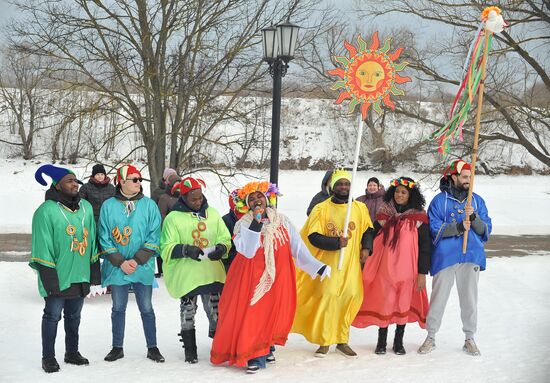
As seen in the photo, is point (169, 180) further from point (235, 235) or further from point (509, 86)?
point (509, 86)

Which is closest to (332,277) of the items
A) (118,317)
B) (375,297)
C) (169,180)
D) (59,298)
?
(375,297)

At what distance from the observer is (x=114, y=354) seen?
6055 mm

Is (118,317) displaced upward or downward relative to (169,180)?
downward

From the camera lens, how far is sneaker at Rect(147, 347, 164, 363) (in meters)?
6.02

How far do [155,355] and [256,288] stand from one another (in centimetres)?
120

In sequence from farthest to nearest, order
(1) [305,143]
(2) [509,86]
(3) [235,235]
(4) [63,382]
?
(1) [305,143]
(2) [509,86]
(3) [235,235]
(4) [63,382]

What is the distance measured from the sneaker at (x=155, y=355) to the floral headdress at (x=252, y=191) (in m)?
1.52

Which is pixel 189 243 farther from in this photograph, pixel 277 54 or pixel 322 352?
pixel 277 54

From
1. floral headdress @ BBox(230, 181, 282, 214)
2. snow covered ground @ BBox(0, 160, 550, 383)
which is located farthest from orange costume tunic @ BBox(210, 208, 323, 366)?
snow covered ground @ BBox(0, 160, 550, 383)

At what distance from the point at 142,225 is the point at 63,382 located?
1484 millimetres

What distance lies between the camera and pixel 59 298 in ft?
18.7

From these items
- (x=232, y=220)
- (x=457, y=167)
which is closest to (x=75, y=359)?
(x=232, y=220)

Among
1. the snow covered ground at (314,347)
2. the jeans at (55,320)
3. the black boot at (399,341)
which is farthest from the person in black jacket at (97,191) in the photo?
the black boot at (399,341)

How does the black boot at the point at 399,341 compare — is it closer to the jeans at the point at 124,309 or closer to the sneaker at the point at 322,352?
the sneaker at the point at 322,352
